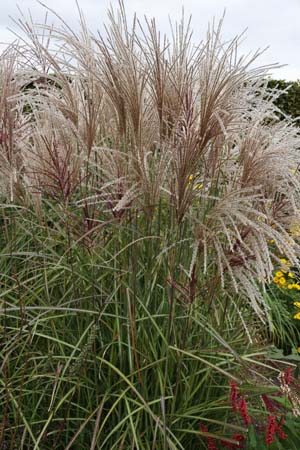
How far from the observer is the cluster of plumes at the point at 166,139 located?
2209 millimetres

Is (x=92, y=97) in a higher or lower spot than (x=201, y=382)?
higher

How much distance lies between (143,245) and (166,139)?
0.53m

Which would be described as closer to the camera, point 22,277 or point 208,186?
point 208,186

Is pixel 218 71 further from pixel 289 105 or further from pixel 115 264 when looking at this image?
pixel 289 105

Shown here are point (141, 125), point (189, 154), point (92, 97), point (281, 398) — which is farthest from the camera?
point (281, 398)

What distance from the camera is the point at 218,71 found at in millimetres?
2178

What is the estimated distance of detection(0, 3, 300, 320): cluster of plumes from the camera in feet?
7.25

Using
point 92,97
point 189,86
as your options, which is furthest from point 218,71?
point 92,97

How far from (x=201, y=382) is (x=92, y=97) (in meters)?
1.22

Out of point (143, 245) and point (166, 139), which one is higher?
point (166, 139)

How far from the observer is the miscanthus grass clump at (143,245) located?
89.7 inches

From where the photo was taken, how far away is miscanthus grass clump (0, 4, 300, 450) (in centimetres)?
228

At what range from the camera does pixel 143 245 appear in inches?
109

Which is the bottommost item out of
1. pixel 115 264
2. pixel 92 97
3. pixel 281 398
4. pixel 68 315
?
pixel 281 398
